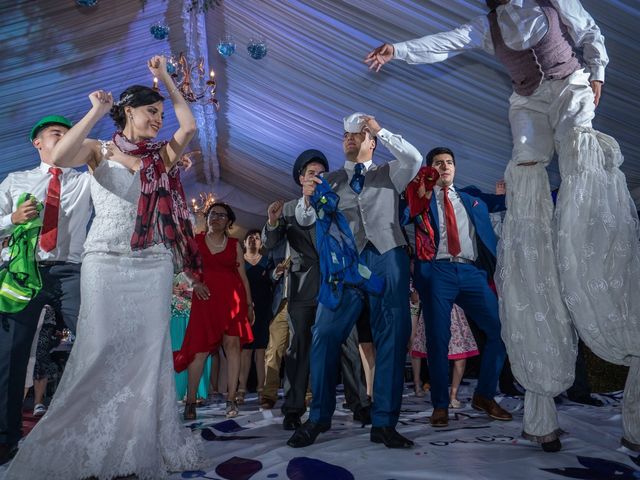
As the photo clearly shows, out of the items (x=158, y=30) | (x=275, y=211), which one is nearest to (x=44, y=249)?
(x=275, y=211)

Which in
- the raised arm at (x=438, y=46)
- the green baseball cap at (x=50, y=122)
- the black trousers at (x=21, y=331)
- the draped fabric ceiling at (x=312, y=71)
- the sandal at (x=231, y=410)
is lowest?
the sandal at (x=231, y=410)

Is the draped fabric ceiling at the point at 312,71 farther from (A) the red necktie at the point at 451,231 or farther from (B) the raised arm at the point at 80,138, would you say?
(B) the raised arm at the point at 80,138

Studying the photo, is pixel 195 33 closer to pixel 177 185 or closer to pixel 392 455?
pixel 177 185

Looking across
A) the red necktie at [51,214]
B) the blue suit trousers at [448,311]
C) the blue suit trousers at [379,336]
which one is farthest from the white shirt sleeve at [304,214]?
the red necktie at [51,214]

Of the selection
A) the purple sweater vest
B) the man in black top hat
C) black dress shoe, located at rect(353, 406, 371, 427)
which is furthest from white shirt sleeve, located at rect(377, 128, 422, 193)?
black dress shoe, located at rect(353, 406, 371, 427)

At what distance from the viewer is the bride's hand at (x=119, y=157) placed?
241cm

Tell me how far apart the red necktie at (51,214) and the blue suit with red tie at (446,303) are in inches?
80.9

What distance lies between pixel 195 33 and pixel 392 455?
6.36 m

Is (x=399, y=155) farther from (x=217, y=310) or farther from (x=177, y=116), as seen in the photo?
(x=217, y=310)

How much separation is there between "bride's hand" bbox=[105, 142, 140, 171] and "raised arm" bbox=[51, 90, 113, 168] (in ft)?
0.36

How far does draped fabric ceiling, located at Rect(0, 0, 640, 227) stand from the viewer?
5234mm

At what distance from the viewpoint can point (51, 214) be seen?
2990 millimetres

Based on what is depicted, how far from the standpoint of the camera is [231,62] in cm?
791

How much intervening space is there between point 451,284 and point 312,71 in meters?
4.12
